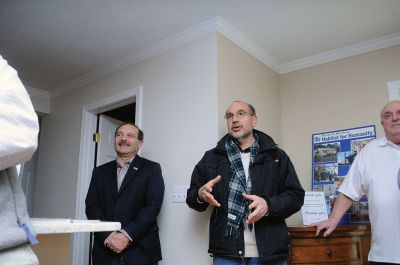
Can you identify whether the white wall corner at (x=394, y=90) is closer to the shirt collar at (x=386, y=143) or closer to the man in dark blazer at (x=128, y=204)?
the shirt collar at (x=386, y=143)

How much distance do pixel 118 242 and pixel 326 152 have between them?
6.03ft

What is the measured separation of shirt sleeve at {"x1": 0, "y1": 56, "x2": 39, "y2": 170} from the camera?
631 mm

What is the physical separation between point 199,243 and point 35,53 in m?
2.18

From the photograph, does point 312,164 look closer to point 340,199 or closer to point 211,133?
point 340,199

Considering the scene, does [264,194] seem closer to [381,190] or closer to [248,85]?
[381,190]

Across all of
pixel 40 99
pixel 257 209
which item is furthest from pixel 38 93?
pixel 257 209

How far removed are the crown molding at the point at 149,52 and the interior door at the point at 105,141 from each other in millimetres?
435

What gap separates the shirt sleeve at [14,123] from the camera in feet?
2.07

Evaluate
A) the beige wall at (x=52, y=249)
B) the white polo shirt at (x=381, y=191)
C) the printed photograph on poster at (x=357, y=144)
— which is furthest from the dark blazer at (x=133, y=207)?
the printed photograph on poster at (x=357, y=144)

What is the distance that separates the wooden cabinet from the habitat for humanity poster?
0.59 meters

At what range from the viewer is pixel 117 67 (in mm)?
3230

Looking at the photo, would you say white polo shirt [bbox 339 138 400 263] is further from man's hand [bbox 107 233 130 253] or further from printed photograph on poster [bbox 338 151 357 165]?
man's hand [bbox 107 233 130 253]

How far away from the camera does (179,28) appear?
2.64 meters

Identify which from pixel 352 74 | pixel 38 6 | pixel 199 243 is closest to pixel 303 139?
pixel 352 74
